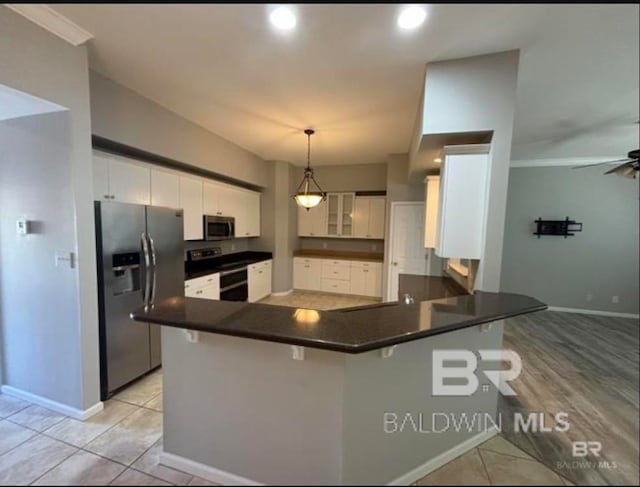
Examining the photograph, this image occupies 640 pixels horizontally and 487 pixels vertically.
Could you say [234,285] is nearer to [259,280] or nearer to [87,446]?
[259,280]

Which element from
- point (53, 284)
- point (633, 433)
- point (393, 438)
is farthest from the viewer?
point (53, 284)

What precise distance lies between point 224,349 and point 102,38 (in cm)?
225

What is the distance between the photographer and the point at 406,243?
4.78 meters

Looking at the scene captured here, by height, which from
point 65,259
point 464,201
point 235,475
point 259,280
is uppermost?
point 464,201

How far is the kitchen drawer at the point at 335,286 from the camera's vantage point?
5.61 metres

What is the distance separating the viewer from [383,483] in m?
1.33

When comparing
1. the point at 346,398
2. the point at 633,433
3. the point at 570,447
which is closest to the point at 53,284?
the point at 346,398

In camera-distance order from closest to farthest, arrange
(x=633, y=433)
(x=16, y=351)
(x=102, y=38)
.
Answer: (x=633, y=433) < (x=102, y=38) < (x=16, y=351)

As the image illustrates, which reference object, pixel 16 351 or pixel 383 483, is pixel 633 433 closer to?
pixel 383 483

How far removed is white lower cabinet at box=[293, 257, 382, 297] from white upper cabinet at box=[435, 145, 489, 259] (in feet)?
11.2

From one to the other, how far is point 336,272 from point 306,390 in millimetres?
4376

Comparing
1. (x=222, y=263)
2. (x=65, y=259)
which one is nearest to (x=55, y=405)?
(x=65, y=259)

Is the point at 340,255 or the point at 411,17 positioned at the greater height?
the point at 411,17

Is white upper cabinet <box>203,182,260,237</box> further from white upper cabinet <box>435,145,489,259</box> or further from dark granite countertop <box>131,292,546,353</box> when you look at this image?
white upper cabinet <box>435,145,489,259</box>
